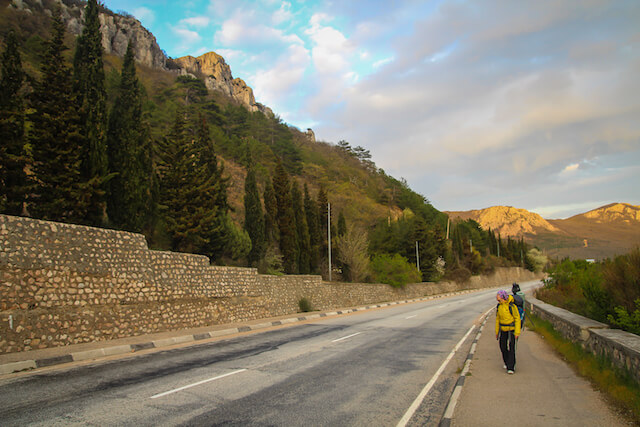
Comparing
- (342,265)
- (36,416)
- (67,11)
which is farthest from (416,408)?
(67,11)

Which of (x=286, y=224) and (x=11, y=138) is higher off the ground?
(x=11, y=138)

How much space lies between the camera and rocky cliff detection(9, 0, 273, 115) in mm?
88662

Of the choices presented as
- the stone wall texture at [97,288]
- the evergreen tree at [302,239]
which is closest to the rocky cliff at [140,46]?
the evergreen tree at [302,239]

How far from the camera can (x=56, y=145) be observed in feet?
52.2

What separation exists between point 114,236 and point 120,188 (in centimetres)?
811

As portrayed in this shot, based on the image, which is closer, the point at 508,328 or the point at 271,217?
the point at 508,328

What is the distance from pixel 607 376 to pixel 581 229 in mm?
97984

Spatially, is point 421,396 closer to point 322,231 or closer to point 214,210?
point 214,210

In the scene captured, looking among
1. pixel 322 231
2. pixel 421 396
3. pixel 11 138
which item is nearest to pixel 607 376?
pixel 421 396

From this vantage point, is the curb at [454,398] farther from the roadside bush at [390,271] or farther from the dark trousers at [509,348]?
the roadside bush at [390,271]

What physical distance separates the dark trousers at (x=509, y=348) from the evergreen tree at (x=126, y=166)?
56.4 feet

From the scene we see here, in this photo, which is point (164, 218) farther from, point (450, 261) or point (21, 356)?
point (450, 261)

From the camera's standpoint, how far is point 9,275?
894 centimetres

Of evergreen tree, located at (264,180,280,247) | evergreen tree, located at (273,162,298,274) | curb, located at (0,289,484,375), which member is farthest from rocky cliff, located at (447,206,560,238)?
curb, located at (0,289,484,375)
